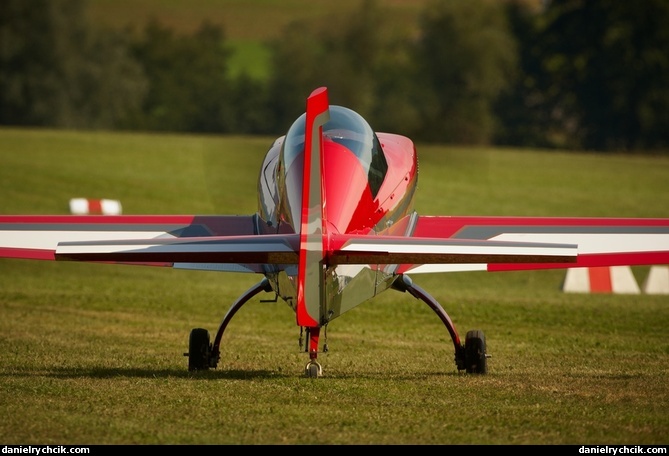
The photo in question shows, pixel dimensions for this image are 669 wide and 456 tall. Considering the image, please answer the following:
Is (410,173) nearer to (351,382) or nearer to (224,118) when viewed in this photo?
(351,382)

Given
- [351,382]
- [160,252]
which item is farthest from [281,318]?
[160,252]

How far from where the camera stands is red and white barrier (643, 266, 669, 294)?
21.3 m

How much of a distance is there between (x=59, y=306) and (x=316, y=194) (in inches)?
358

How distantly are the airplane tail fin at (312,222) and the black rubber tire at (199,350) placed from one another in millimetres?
2364

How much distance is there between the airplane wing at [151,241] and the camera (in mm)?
8727

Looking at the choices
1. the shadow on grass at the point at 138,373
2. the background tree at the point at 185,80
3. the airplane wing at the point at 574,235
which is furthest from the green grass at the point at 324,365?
the background tree at the point at 185,80

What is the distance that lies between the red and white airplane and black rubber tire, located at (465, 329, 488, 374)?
0.5 inches

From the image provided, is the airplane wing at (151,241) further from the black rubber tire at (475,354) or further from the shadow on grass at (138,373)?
the black rubber tire at (475,354)

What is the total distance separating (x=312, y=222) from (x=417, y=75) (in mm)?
77981

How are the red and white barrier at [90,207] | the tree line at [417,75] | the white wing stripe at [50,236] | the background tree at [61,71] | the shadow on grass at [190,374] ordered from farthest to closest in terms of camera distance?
1. the tree line at [417,75]
2. the background tree at [61,71]
3. the red and white barrier at [90,207]
4. the white wing stripe at [50,236]
5. the shadow on grass at [190,374]

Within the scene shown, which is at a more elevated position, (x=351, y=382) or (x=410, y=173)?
(x=410, y=173)

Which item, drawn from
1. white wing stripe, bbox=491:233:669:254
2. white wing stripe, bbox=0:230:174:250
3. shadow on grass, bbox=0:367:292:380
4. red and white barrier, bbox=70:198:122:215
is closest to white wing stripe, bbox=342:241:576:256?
shadow on grass, bbox=0:367:292:380

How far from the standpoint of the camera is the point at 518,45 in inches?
3543

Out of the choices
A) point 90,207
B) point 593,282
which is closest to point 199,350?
point 593,282
